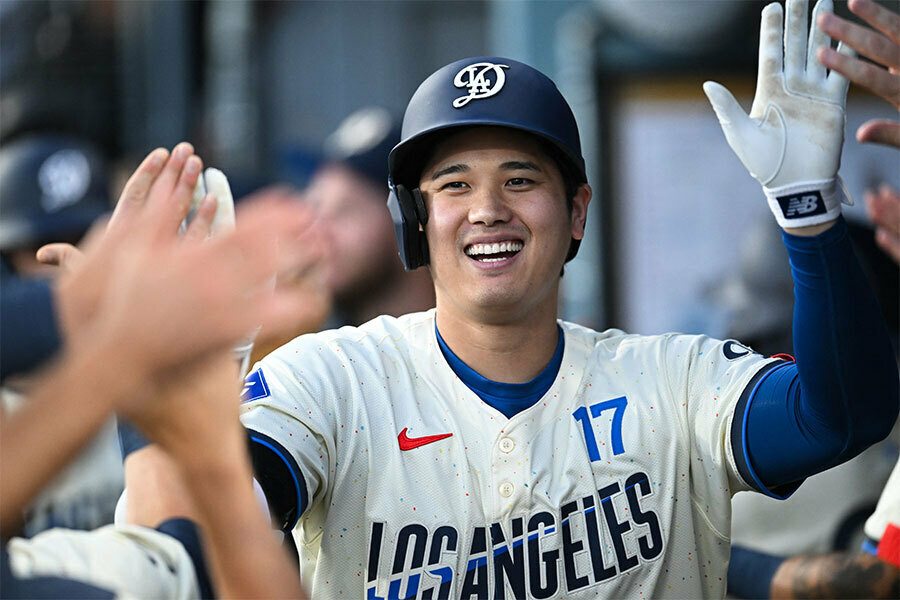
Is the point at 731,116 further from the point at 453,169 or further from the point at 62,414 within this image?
the point at 62,414

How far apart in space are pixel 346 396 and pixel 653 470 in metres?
0.79

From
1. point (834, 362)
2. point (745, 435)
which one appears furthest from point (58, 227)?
point (834, 362)

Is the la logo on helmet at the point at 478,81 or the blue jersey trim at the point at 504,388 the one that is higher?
the la logo on helmet at the point at 478,81

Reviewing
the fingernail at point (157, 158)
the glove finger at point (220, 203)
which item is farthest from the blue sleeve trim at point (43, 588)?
the glove finger at point (220, 203)

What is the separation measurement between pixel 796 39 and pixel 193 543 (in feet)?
5.69

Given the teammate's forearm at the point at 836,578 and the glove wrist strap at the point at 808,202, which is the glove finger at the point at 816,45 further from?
the teammate's forearm at the point at 836,578

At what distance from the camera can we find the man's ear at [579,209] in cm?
325

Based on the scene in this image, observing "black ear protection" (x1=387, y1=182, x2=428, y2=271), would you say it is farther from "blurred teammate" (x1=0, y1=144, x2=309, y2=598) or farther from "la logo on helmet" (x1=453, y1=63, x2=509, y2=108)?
"blurred teammate" (x1=0, y1=144, x2=309, y2=598)

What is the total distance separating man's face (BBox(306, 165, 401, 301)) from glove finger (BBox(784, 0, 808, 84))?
256cm

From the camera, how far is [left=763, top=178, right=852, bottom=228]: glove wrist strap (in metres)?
2.56

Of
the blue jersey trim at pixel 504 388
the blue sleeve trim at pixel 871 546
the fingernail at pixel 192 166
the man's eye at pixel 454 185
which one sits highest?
the fingernail at pixel 192 166

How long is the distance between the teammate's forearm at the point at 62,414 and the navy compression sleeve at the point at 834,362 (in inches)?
66.4

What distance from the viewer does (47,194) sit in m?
5.21

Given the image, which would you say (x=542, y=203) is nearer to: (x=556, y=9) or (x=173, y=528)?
(x=173, y=528)
